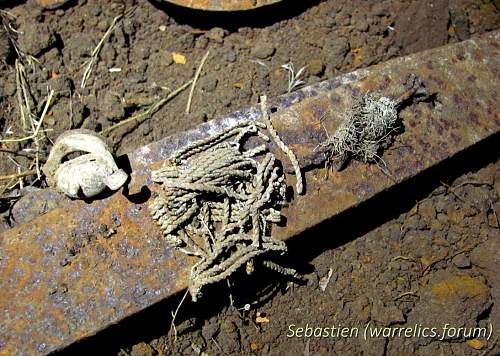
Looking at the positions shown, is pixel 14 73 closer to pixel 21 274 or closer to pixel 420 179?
pixel 21 274

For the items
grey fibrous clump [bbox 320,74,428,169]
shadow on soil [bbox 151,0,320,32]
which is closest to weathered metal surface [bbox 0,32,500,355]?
grey fibrous clump [bbox 320,74,428,169]

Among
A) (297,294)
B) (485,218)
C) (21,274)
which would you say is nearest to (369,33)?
(485,218)

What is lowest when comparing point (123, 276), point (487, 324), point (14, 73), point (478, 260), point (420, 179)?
Result: point (487, 324)

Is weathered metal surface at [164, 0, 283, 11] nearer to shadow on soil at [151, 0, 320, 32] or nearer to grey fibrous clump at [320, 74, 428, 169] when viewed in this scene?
shadow on soil at [151, 0, 320, 32]

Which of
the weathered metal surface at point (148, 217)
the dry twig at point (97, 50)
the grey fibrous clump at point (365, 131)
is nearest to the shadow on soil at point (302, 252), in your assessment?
the weathered metal surface at point (148, 217)

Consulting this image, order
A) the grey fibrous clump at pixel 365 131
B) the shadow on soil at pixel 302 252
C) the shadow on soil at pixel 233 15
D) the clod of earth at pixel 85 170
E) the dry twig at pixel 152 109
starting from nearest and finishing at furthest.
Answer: the clod of earth at pixel 85 170
the grey fibrous clump at pixel 365 131
the shadow on soil at pixel 302 252
the dry twig at pixel 152 109
the shadow on soil at pixel 233 15

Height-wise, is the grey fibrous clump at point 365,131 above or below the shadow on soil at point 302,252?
above

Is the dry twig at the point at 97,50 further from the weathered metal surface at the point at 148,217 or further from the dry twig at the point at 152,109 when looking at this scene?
the weathered metal surface at the point at 148,217
